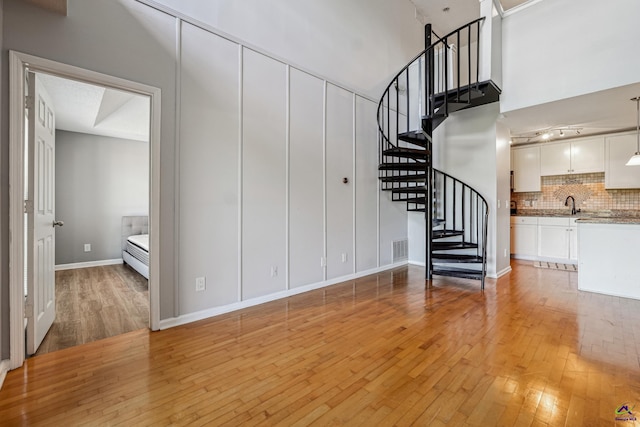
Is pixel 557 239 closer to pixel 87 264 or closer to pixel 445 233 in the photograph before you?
pixel 445 233

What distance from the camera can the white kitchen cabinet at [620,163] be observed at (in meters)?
5.00

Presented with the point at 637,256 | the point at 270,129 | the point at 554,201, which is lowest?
the point at 637,256

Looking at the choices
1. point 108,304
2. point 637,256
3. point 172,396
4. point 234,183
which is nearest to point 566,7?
point 637,256

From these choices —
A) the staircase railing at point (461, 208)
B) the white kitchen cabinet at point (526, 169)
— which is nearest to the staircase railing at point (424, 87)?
the staircase railing at point (461, 208)

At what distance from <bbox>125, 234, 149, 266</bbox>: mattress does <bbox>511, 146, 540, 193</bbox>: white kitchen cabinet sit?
735 cm

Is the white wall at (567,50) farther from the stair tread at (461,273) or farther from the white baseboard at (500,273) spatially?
the white baseboard at (500,273)

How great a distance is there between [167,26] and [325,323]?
121 inches

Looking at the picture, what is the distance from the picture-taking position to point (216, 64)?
2.89 m

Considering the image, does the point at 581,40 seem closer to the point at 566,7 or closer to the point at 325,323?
the point at 566,7

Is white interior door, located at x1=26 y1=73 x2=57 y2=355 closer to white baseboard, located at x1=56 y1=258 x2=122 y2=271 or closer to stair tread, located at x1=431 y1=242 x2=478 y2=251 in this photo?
white baseboard, located at x1=56 y1=258 x2=122 y2=271

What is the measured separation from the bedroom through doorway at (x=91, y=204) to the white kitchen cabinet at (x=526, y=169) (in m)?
7.01

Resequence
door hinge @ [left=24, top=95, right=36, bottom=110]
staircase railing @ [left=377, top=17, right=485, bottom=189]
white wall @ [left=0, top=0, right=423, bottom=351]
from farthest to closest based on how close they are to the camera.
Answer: staircase railing @ [left=377, top=17, right=485, bottom=189] < white wall @ [left=0, top=0, right=423, bottom=351] < door hinge @ [left=24, top=95, right=36, bottom=110]
